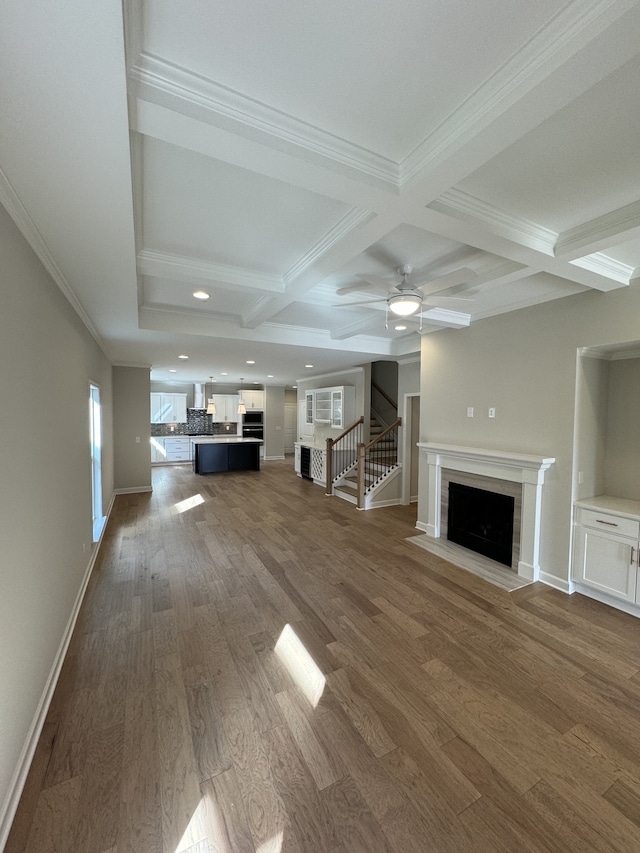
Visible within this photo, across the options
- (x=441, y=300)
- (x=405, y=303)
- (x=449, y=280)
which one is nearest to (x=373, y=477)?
(x=441, y=300)

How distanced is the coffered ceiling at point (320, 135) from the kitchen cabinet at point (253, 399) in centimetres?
845

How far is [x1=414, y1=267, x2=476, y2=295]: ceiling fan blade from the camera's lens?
2.34 meters

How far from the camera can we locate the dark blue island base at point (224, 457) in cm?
915

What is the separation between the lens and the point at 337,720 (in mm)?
1891

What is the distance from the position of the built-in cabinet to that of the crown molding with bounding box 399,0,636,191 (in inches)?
248

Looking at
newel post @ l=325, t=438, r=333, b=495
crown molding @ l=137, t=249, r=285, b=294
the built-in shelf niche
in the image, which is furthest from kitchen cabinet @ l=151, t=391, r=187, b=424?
the built-in shelf niche

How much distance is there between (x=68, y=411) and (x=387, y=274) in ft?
9.55

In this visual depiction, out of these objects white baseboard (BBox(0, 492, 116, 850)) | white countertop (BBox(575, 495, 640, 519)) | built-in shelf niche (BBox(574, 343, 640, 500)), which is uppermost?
built-in shelf niche (BBox(574, 343, 640, 500))

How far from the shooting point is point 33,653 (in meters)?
1.80

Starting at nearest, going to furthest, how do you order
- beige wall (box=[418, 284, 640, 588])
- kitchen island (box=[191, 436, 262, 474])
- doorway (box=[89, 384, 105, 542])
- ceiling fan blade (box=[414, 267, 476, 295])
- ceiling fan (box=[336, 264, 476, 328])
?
ceiling fan blade (box=[414, 267, 476, 295]) < ceiling fan (box=[336, 264, 476, 328]) < beige wall (box=[418, 284, 640, 588]) < doorway (box=[89, 384, 105, 542]) < kitchen island (box=[191, 436, 262, 474])

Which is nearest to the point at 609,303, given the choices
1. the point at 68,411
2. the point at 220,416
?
the point at 68,411

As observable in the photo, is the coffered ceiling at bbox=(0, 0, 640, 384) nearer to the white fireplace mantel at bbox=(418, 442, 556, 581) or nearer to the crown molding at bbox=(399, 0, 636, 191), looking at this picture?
the crown molding at bbox=(399, 0, 636, 191)

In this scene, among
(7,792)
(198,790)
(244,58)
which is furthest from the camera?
(198,790)

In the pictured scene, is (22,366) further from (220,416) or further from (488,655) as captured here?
(220,416)
